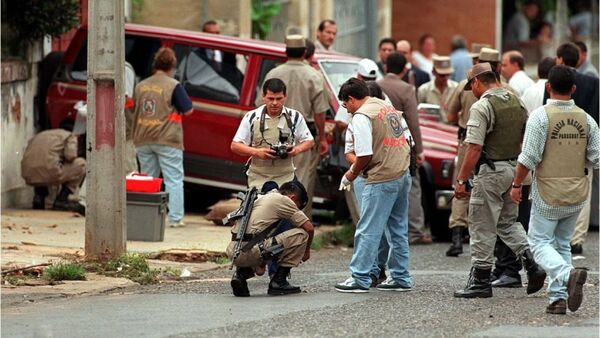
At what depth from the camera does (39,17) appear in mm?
17625

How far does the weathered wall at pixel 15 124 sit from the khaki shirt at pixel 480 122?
6.78 m

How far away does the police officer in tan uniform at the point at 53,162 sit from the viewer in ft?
56.3

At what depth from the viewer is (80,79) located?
17531 millimetres

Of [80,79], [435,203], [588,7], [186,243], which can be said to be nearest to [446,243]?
[435,203]

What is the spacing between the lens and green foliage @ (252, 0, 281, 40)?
25.3 meters

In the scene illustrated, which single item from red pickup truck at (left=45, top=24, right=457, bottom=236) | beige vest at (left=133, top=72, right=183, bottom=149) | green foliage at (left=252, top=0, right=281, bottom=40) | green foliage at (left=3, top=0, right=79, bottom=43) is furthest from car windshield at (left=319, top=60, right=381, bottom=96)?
green foliage at (left=252, top=0, right=281, bottom=40)

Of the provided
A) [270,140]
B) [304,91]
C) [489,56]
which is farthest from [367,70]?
[270,140]

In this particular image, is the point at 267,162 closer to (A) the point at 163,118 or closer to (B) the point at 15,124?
(A) the point at 163,118

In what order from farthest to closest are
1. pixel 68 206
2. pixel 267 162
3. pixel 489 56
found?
pixel 68 206
pixel 489 56
pixel 267 162

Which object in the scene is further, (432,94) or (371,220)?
(432,94)

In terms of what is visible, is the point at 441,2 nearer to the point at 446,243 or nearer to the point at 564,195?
the point at 446,243

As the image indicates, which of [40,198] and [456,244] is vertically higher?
[40,198]

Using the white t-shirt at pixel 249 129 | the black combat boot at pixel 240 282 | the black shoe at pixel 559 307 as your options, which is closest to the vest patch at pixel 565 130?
the black shoe at pixel 559 307

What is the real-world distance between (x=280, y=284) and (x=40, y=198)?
20.8ft
